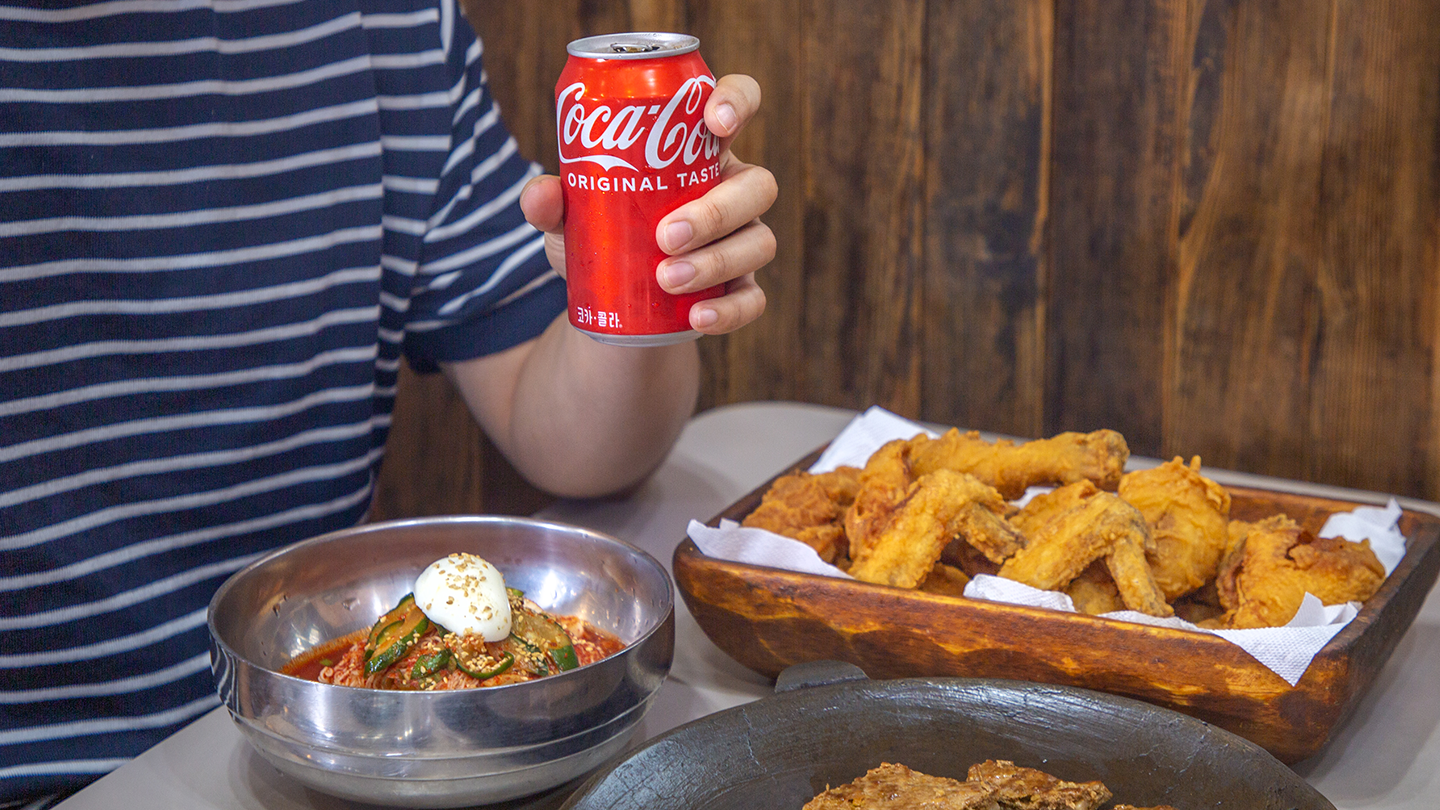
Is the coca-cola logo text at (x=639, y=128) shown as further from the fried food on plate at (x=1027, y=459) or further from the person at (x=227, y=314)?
→ the fried food on plate at (x=1027, y=459)

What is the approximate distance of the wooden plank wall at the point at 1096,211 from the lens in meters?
1.66

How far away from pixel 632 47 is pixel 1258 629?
2.16 feet

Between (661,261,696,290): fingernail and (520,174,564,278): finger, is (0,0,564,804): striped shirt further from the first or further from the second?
(661,261,696,290): fingernail

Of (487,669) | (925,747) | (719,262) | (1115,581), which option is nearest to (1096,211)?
(1115,581)

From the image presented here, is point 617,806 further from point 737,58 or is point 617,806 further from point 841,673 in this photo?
point 737,58

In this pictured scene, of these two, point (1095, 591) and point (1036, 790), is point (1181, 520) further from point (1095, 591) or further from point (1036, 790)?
point (1036, 790)

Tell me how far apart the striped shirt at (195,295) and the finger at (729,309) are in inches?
22.1

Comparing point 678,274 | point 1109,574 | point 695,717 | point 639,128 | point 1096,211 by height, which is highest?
point 639,128

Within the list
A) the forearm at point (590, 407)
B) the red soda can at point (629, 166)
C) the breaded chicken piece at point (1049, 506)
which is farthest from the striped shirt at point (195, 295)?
the breaded chicken piece at point (1049, 506)

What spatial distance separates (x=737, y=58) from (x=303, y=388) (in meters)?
1.22

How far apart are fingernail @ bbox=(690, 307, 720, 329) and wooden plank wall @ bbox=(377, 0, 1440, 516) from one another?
3.78 ft

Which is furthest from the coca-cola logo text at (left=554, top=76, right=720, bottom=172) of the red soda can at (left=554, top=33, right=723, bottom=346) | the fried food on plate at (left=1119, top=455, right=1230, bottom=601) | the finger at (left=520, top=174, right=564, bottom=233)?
the fried food on plate at (left=1119, top=455, right=1230, bottom=601)

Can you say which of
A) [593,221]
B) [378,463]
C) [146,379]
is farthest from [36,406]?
[593,221]

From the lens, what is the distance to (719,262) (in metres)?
0.96
